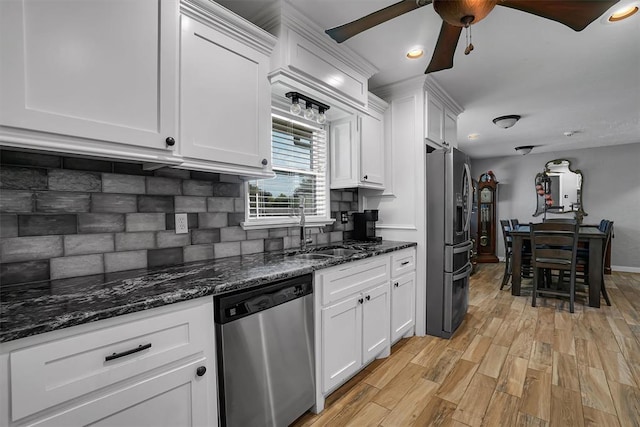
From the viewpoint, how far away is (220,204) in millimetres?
1874

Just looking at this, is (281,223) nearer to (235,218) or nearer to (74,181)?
(235,218)

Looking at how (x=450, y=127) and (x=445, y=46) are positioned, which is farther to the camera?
(x=450, y=127)

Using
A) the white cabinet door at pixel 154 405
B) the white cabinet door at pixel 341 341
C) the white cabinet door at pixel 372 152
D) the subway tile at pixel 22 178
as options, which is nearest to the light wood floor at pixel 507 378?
the white cabinet door at pixel 341 341

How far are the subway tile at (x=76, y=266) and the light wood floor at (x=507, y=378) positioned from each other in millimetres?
1369

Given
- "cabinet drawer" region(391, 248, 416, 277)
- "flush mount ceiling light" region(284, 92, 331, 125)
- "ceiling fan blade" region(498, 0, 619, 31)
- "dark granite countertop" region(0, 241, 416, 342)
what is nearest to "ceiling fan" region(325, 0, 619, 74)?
"ceiling fan blade" region(498, 0, 619, 31)

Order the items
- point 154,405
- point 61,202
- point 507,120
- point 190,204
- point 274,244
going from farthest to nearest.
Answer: point 507,120
point 274,244
point 190,204
point 61,202
point 154,405

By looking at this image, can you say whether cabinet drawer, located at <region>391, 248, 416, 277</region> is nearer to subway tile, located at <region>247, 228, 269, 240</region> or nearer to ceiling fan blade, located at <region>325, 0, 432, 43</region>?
subway tile, located at <region>247, 228, 269, 240</region>

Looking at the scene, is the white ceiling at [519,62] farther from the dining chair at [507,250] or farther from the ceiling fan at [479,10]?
the dining chair at [507,250]

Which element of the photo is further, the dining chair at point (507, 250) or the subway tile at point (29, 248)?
the dining chair at point (507, 250)

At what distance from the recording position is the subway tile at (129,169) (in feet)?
4.81

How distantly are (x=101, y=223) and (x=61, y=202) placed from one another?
175 mm

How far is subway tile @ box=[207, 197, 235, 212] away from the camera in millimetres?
1826

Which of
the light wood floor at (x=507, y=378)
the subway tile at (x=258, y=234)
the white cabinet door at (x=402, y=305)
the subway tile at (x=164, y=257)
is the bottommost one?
the light wood floor at (x=507, y=378)

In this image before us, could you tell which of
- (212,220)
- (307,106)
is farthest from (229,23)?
(212,220)
